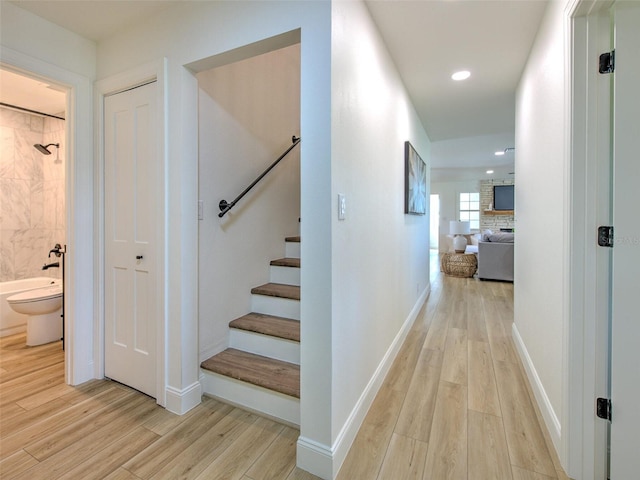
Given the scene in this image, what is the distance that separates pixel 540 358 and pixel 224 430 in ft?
6.47

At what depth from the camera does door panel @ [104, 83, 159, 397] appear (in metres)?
1.94

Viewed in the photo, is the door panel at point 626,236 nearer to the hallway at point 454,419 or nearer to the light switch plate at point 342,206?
the hallway at point 454,419

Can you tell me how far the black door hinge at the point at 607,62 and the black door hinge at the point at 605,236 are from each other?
2.17 ft

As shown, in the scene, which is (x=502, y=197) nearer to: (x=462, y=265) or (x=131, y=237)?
(x=462, y=265)

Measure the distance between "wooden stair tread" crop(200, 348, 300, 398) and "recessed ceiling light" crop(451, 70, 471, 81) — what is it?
274 centimetres

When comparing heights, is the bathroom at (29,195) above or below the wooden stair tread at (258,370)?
above

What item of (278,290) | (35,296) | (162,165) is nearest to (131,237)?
(162,165)

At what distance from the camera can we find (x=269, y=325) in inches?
83.4

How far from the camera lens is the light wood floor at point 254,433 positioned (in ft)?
4.65

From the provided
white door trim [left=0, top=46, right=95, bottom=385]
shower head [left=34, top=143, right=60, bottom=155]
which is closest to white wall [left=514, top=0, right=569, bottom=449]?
white door trim [left=0, top=46, right=95, bottom=385]

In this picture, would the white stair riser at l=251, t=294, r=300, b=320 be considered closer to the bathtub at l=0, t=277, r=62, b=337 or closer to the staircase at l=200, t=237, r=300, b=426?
the staircase at l=200, t=237, r=300, b=426

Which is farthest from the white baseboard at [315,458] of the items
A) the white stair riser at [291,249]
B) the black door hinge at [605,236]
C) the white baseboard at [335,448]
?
the white stair riser at [291,249]

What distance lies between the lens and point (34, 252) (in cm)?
354

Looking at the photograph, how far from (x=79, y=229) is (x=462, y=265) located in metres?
6.30
